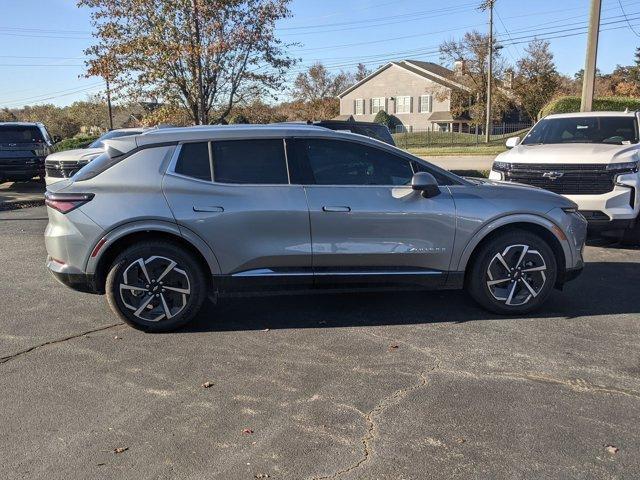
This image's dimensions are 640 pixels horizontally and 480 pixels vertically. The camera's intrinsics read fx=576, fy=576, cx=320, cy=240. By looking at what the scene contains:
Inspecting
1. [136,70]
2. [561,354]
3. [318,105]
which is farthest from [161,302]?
[318,105]

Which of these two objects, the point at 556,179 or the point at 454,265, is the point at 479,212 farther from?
the point at 556,179

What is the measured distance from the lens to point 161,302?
4.91 meters

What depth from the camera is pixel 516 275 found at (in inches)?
205

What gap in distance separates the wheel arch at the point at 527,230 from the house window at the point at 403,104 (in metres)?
60.3

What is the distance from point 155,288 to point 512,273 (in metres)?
3.15

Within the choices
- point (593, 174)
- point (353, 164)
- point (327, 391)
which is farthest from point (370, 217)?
point (593, 174)

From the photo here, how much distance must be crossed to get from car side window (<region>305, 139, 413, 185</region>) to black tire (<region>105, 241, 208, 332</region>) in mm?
1369

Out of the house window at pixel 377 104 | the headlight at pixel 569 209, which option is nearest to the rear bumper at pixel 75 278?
the headlight at pixel 569 209

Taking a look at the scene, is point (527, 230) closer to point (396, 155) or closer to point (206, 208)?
point (396, 155)

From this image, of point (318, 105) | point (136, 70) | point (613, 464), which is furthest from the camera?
point (318, 105)

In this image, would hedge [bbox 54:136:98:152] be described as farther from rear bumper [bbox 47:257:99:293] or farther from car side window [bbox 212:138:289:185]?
car side window [bbox 212:138:289:185]

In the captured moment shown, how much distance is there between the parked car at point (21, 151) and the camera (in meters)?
15.5

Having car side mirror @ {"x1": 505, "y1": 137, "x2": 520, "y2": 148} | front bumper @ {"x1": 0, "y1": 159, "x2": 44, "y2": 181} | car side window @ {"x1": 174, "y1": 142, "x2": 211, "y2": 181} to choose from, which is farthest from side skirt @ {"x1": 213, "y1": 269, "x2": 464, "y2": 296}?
front bumper @ {"x1": 0, "y1": 159, "x2": 44, "y2": 181}

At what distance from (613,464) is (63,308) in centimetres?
494
